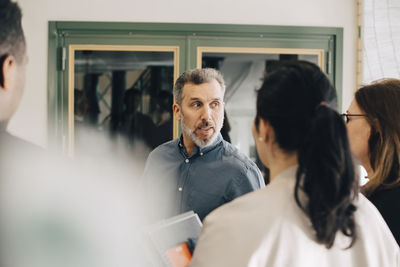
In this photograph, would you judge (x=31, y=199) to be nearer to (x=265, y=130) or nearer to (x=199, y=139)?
(x=265, y=130)

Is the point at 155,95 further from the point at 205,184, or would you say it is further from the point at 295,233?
the point at 295,233

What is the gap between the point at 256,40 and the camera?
8.14ft

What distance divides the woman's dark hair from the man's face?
0.70 meters

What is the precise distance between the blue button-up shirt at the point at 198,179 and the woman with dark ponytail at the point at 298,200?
26.1 inches

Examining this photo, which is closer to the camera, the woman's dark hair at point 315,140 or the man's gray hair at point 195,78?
the woman's dark hair at point 315,140

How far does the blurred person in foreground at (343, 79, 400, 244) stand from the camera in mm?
1200

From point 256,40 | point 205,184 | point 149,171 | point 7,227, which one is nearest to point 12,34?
point 7,227

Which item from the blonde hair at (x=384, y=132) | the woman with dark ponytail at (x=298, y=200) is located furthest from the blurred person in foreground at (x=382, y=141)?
the woman with dark ponytail at (x=298, y=200)

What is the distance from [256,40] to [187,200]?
4.39 feet

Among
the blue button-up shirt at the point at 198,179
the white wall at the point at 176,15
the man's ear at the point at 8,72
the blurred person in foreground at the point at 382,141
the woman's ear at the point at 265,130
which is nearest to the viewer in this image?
the man's ear at the point at 8,72

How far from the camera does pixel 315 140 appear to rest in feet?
2.54

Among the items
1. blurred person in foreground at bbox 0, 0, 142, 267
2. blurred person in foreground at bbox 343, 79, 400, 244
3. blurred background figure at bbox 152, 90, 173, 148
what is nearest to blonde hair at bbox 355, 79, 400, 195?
blurred person in foreground at bbox 343, 79, 400, 244

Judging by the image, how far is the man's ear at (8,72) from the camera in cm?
71

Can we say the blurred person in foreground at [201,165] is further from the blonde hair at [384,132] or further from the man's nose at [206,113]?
the blonde hair at [384,132]
